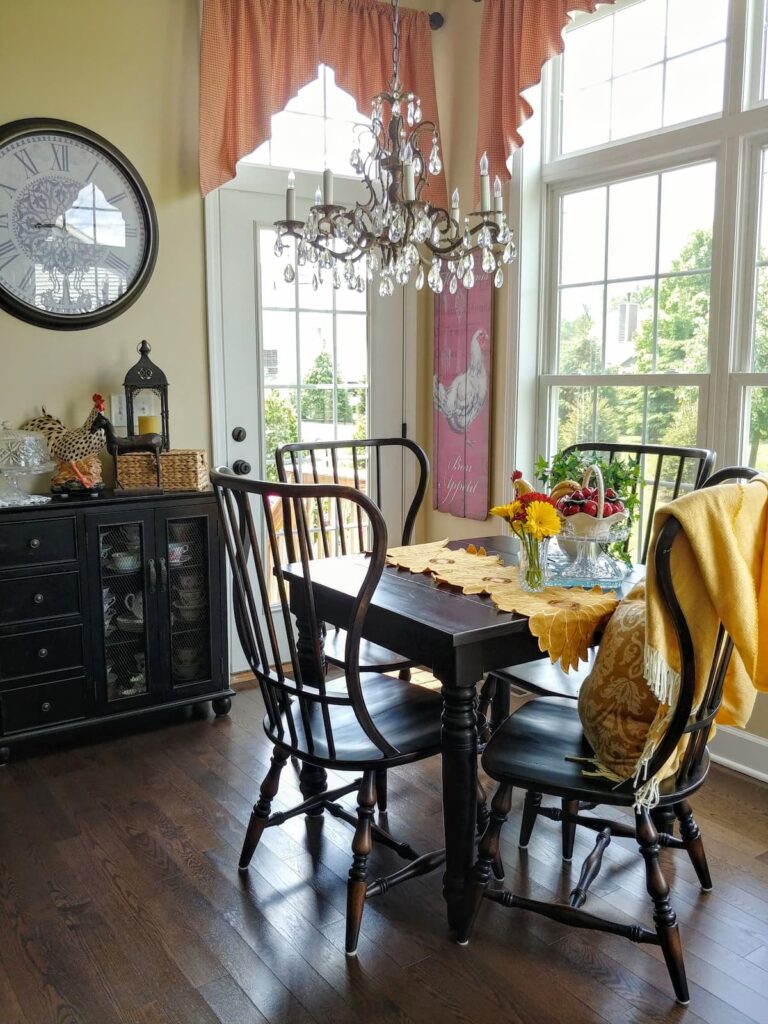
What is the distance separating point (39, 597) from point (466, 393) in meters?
2.02

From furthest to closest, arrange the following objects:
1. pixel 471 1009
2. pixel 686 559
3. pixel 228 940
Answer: pixel 228 940, pixel 471 1009, pixel 686 559

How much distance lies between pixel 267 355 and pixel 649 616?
2495 mm

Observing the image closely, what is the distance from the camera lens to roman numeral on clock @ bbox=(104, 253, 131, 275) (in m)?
3.31

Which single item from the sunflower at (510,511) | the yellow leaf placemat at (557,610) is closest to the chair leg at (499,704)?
the yellow leaf placemat at (557,610)

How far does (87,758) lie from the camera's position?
10.0 ft

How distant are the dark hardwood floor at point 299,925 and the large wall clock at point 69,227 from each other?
171cm

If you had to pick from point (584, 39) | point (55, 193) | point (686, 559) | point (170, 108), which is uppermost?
point (584, 39)

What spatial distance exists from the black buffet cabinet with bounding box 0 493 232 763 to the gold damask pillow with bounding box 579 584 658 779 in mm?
1826

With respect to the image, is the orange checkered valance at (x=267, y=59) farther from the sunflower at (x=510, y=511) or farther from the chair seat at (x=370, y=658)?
the sunflower at (x=510, y=511)

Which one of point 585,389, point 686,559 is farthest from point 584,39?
point 686,559

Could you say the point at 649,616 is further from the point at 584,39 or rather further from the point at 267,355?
the point at 584,39

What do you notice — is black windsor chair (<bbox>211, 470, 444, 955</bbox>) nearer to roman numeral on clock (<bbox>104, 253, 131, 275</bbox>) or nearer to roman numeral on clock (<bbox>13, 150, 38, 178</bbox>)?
roman numeral on clock (<bbox>104, 253, 131, 275</bbox>)

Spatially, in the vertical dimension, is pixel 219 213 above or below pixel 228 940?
above

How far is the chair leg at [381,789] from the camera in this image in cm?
233
